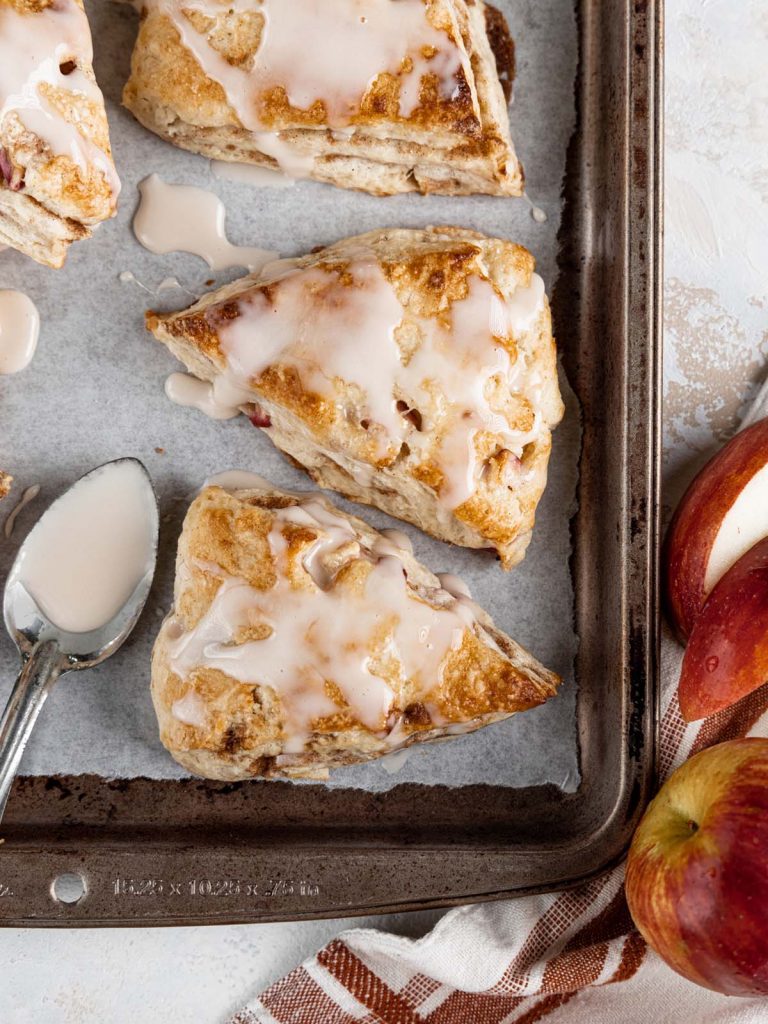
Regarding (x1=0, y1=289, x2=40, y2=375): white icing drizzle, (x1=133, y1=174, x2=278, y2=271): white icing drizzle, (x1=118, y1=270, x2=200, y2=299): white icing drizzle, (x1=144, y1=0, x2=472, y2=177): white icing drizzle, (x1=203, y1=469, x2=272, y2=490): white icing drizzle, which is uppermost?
(x1=144, y1=0, x2=472, y2=177): white icing drizzle

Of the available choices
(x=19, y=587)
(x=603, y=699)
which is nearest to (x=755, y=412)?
(x=603, y=699)

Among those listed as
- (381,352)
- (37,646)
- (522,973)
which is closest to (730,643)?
(522,973)

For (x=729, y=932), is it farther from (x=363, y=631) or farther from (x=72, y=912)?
(x=72, y=912)

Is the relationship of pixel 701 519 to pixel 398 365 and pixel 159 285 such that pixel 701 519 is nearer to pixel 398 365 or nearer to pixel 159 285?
pixel 398 365

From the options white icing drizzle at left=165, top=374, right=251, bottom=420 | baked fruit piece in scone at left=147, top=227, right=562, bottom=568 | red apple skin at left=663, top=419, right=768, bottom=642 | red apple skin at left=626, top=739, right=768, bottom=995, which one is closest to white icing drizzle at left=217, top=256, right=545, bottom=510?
baked fruit piece in scone at left=147, top=227, right=562, bottom=568

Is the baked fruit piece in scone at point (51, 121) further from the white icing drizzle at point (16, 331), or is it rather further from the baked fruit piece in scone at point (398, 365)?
the baked fruit piece in scone at point (398, 365)

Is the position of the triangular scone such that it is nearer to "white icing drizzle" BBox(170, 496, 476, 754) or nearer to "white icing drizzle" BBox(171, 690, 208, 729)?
"white icing drizzle" BBox(170, 496, 476, 754)
